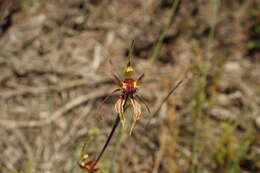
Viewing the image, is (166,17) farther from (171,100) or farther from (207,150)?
(207,150)

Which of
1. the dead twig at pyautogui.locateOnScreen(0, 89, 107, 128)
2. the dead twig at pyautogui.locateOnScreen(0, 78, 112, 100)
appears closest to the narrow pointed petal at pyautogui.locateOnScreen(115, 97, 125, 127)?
the dead twig at pyautogui.locateOnScreen(0, 89, 107, 128)

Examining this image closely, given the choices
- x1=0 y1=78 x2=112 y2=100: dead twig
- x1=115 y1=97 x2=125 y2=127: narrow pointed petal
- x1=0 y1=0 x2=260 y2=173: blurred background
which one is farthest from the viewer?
x1=0 y1=78 x2=112 y2=100: dead twig

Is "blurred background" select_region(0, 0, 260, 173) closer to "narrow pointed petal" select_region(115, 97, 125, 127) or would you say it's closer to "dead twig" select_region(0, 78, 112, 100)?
"dead twig" select_region(0, 78, 112, 100)

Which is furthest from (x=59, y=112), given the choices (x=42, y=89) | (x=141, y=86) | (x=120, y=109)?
(x=120, y=109)

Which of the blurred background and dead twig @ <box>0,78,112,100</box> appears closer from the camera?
the blurred background

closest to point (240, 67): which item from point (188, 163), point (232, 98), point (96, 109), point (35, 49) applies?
point (232, 98)

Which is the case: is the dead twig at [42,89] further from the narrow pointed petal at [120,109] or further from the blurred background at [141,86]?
the narrow pointed petal at [120,109]

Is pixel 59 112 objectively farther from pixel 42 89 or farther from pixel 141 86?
pixel 141 86

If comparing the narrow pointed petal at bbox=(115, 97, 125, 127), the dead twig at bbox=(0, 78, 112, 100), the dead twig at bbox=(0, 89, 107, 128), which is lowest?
the narrow pointed petal at bbox=(115, 97, 125, 127)

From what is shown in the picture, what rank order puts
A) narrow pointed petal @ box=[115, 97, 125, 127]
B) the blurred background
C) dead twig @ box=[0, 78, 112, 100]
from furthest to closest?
dead twig @ box=[0, 78, 112, 100]
the blurred background
narrow pointed petal @ box=[115, 97, 125, 127]
